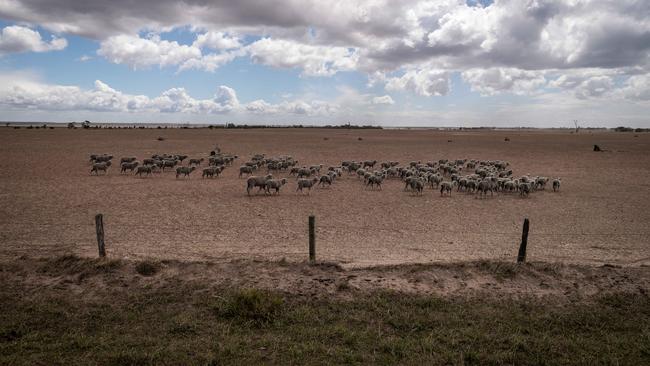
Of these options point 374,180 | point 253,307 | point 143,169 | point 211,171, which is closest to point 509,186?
point 374,180

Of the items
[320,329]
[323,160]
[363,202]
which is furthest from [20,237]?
[323,160]

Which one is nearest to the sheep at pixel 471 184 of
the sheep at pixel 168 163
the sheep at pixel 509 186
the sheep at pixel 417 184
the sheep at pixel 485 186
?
the sheep at pixel 485 186

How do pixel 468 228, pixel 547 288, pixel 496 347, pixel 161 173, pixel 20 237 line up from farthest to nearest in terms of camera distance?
pixel 161 173 → pixel 468 228 → pixel 20 237 → pixel 547 288 → pixel 496 347

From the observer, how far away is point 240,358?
6.85 metres

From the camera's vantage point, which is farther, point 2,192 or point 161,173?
point 161,173

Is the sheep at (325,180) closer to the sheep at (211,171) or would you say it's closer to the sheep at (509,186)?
the sheep at (211,171)

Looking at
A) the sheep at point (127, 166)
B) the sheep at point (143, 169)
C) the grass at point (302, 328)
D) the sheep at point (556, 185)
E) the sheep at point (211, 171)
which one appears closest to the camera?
the grass at point (302, 328)

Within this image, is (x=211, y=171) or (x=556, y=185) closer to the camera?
(x=556, y=185)

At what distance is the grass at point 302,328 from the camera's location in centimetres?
692

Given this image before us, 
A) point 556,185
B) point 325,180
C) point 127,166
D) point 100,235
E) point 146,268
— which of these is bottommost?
point 556,185

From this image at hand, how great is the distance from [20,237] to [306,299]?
36.1 feet

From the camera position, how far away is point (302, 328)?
7.80 meters

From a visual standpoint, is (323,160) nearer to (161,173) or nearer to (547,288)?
(161,173)

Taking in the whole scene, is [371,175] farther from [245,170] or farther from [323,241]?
[323,241]
